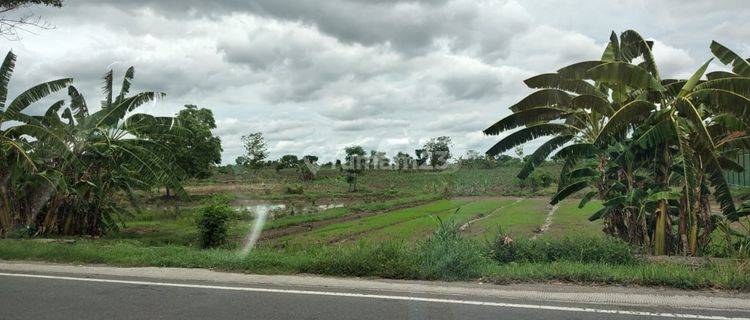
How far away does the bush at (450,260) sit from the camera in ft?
27.8

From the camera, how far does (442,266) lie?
28.0 feet

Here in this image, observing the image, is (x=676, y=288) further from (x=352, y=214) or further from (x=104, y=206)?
(x=352, y=214)

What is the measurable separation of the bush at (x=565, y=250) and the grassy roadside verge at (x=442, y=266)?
0.48ft

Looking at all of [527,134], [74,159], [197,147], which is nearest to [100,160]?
[74,159]

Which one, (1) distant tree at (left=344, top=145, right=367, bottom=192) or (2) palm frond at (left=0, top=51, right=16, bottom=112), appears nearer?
(2) palm frond at (left=0, top=51, right=16, bottom=112)

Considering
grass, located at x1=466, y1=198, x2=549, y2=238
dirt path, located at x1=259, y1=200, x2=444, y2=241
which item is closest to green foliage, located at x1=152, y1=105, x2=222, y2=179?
dirt path, located at x1=259, y1=200, x2=444, y2=241

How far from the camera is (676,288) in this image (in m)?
7.59

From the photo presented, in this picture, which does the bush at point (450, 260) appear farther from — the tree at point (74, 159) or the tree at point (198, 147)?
the tree at point (198, 147)

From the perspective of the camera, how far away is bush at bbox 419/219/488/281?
27.8 feet

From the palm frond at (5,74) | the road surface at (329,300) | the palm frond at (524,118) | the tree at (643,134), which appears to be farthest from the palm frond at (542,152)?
the palm frond at (5,74)

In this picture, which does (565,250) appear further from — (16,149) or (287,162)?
(287,162)

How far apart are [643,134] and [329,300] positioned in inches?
273

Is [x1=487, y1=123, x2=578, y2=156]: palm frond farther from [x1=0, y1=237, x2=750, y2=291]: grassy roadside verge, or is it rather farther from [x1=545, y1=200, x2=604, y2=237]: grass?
[x1=545, y1=200, x2=604, y2=237]: grass

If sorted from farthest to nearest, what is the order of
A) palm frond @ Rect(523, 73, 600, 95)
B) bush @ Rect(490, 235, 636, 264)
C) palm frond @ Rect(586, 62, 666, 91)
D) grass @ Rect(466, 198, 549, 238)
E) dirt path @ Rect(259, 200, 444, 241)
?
dirt path @ Rect(259, 200, 444, 241), grass @ Rect(466, 198, 549, 238), palm frond @ Rect(523, 73, 600, 95), palm frond @ Rect(586, 62, 666, 91), bush @ Rect(490, 235, 636, 264)
